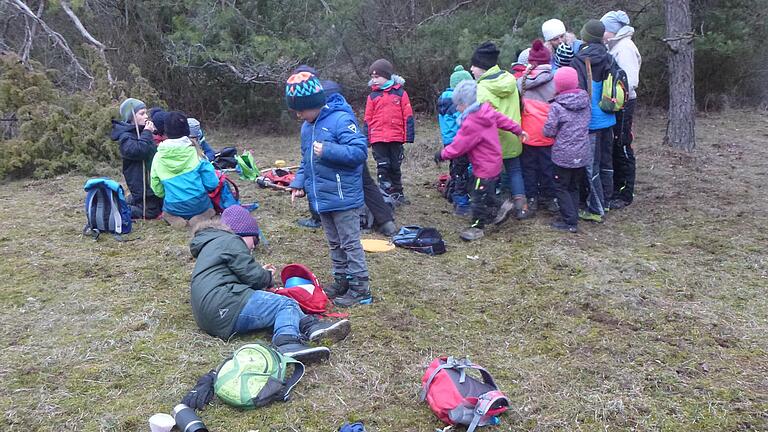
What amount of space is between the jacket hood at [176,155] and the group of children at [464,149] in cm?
1

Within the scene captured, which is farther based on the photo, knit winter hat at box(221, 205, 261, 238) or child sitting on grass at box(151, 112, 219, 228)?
child sitting on grass at box(151, 112, 219, 228)

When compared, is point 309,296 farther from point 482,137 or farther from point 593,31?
point 593,31

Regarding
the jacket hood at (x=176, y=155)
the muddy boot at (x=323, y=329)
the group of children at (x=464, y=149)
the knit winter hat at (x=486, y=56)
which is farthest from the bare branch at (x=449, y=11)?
the muddy boot at (x=323, y=329)

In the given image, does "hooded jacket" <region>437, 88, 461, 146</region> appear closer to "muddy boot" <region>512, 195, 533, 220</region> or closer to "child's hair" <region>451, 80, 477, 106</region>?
"child's hair" <region>451, 80, 477, 106</region>

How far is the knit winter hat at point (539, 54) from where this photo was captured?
6504 millimetres

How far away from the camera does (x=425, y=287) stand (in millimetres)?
5086

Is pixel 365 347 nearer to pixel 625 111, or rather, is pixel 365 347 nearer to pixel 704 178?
pixel 625 111

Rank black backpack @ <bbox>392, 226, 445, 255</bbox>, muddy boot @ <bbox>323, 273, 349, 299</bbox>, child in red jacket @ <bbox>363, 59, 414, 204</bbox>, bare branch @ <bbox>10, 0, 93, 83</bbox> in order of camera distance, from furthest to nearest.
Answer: bare branch @ <bbox>10, 0, 93, 83</bbox>
child in red jacket @ <bbox>363, 59, 414, 204</bbox>
black backpack @ <bbox>392, 226, 445, 255</bbox>
muddy boot @ <bbox>323, 273, 349, 299</bbox>

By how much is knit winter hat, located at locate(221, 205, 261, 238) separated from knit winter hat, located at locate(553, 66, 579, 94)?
129 inches

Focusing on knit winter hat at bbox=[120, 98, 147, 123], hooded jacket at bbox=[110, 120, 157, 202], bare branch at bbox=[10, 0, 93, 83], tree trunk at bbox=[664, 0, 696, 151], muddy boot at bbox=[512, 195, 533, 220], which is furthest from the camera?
bare branch at bbox=[10, 0, 93, 83]

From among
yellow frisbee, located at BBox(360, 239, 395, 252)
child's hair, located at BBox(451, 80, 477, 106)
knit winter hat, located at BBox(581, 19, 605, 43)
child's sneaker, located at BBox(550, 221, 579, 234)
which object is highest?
knit winter hat, located at BBox(581, 19, 605, 43)

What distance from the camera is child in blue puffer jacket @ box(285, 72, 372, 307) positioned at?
4.38 m

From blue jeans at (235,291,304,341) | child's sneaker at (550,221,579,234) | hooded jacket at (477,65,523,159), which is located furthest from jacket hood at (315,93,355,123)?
child's sneaker at (550,221,579,234)

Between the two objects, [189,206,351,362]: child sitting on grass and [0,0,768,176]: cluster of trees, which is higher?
[0,0,768,176]: cluster of trees
